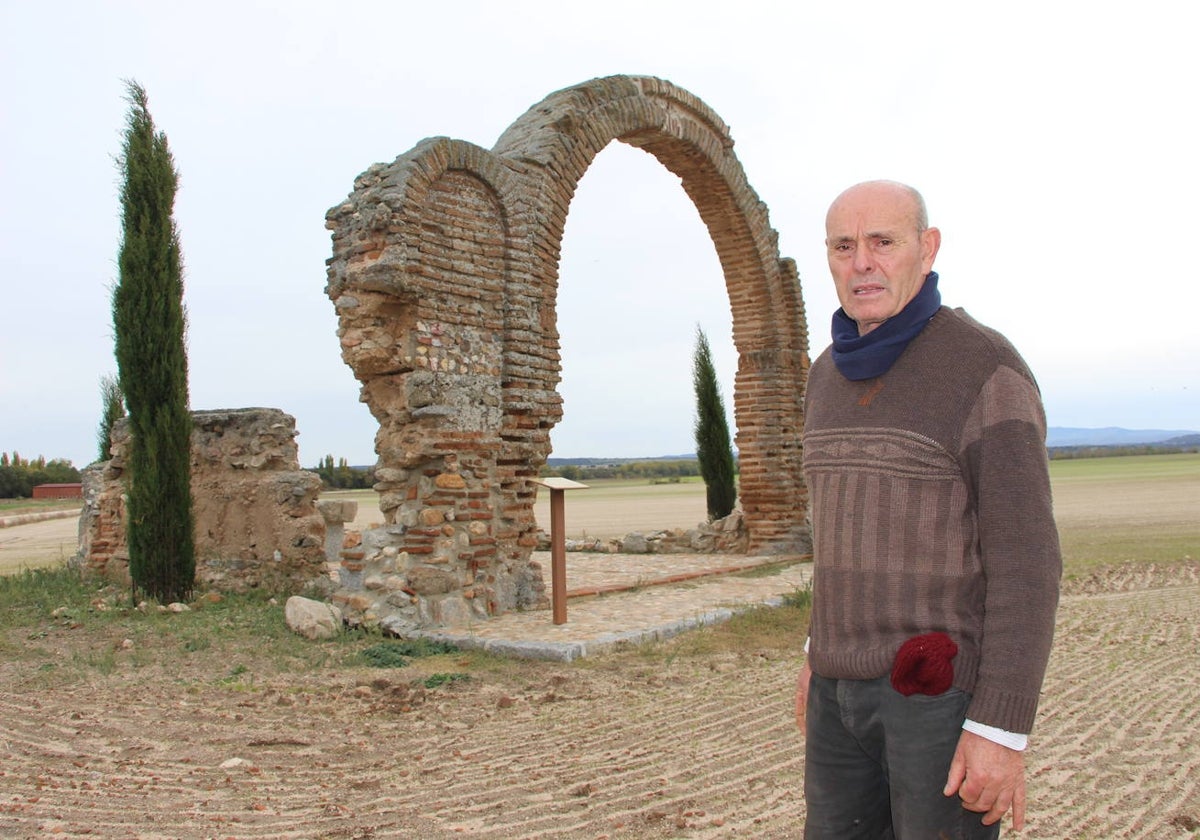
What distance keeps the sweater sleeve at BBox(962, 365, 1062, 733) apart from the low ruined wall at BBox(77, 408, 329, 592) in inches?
336

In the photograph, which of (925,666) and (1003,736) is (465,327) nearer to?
(925,666)

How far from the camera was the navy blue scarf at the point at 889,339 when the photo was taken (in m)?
2.14

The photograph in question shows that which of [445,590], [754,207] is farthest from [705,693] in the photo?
[754,207]

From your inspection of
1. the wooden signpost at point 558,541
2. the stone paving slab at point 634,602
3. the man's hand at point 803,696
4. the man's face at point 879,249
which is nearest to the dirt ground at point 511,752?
the stone paving slab at point 634,602

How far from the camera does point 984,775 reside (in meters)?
1.88

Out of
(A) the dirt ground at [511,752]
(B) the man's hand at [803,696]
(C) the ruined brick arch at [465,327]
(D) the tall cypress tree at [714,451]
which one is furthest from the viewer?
(D) the tall cypress tree at [714,451]

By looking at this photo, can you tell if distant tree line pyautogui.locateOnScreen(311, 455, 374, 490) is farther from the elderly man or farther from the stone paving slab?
the elderly man

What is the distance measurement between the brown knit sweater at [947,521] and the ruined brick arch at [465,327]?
19.5 feet

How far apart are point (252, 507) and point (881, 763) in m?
8.96

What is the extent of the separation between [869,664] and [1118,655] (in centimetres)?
557

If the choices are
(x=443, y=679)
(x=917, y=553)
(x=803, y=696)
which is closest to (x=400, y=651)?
(x=443, y=679)

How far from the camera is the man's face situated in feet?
7.05

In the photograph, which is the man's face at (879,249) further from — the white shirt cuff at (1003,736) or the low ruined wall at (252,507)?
the low ruined wall at (252,507)

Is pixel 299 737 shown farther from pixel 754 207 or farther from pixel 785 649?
pixel 754 207
